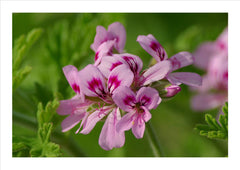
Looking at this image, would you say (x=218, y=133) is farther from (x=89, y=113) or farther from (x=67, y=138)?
(x=67, y=138)

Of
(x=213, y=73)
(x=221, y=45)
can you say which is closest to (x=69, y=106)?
(x=213, y=73)

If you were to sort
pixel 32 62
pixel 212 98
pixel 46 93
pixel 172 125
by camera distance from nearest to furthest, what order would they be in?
pixel 46 93, pixel 212 98, pixel 32 62, pixel 172 125

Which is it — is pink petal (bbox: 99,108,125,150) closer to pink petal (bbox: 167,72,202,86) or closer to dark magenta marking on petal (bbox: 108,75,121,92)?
dark magenta marking on petal (bbox: 108,75,121,92)

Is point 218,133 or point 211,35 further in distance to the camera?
point 211,35

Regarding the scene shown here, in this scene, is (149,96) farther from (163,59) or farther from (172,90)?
(163,59)

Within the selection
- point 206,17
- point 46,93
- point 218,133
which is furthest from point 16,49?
point 206,17

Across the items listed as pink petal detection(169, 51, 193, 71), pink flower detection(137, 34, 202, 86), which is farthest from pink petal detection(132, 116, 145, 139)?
pink petal detection(169, 51, 193, 71)
